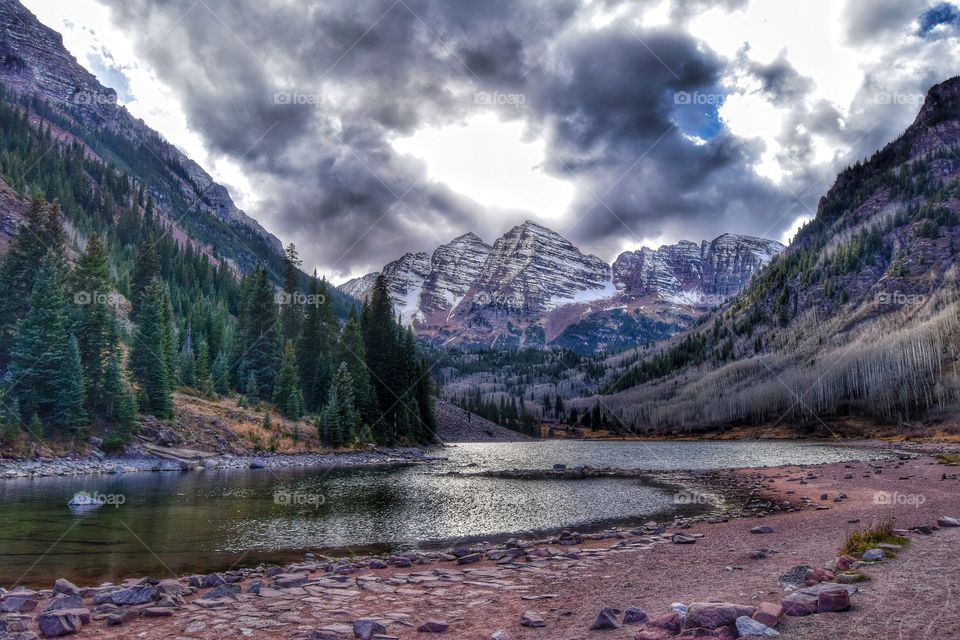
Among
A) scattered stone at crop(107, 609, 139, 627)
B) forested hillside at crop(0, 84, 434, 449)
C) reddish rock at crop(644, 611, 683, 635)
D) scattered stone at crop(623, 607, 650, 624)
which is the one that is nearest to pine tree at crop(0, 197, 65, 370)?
forested hillside at crop(0, 84, 434, 449)

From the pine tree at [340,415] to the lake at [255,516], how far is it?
26.8 meters

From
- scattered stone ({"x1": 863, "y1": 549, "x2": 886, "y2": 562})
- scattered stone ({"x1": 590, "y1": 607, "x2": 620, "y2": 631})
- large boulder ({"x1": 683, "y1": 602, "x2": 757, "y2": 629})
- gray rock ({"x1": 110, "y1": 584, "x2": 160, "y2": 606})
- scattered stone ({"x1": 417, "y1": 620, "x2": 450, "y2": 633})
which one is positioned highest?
large boulder ({"x1": 683, "y1": 602, "x2": 757, "y2": 629})

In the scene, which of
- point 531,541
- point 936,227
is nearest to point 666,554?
point 531,541

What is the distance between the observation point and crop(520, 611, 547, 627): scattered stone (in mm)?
10031

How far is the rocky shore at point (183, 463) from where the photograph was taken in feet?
139

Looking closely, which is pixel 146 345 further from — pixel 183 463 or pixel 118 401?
pixel 183 463

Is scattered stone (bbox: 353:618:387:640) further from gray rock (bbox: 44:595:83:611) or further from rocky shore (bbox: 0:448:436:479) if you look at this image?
rocky shore (bbox: 0:448:436:479)

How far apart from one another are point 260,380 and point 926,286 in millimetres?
189370

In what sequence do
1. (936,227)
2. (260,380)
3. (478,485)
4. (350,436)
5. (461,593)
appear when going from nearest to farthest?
(461,593)
(478,485)
(350,436)
(260,380)
(936,227)

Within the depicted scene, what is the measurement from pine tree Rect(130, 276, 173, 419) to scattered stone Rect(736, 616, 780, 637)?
64104 mm

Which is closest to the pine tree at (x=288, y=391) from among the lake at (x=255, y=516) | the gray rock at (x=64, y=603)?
the lake at (x=255, y=516)

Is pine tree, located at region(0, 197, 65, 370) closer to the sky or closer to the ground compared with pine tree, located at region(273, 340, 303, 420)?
closer to the sky

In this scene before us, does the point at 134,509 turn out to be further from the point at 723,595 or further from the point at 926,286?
the point at 926,286

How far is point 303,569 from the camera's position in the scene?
54.5 ft
